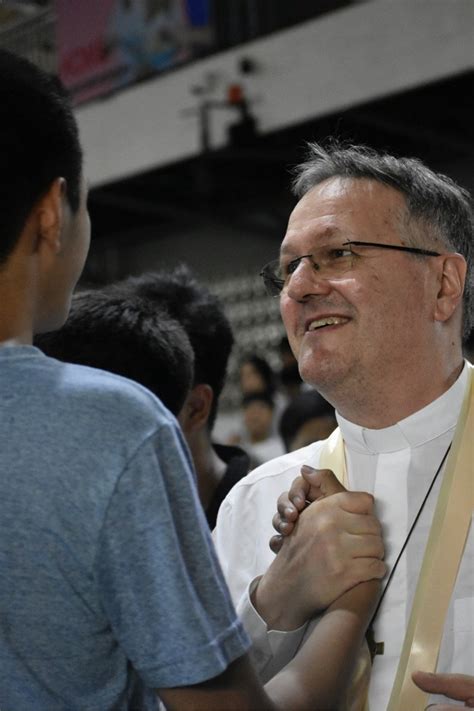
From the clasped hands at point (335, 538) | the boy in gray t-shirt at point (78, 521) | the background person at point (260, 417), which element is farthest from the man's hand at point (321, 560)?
the background person at point (260, 417)

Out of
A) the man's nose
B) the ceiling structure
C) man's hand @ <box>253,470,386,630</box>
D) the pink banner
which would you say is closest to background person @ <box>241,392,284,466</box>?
the ceiling structure

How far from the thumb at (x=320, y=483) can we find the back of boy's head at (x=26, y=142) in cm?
78

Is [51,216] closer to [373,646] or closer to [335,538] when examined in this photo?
[335,538]

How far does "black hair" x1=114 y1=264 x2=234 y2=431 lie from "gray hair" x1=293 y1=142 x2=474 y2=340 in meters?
0.66

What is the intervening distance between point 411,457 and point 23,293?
982mm

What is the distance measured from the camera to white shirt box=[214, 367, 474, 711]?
177 cm

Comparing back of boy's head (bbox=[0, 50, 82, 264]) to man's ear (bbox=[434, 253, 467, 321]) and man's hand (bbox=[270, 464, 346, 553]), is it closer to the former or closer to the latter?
man's hand (bbox=[270, 464, 346, 553])

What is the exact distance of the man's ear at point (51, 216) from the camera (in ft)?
4.01

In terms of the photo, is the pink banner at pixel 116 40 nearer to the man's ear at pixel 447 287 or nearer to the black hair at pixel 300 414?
the black hair at pixel 300 414

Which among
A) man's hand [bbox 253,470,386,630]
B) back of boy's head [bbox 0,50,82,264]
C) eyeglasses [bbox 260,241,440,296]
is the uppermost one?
back of boy's head [bbox 0,50,82,264]

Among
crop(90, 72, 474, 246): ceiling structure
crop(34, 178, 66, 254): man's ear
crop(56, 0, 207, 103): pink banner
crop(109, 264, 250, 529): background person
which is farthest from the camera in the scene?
crop(56, 0, 207, 103): pink banner

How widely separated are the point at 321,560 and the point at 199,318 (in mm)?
→ 1236

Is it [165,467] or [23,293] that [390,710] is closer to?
[165,467]

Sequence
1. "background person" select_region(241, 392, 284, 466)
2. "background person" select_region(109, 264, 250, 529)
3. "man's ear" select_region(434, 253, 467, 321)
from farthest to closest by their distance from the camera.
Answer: "background person" select_region(241, 392, 284, 466), "background person" select_region(109, 264, 250, 529), "man's ear" select_region(434, 253, 467, 321)
